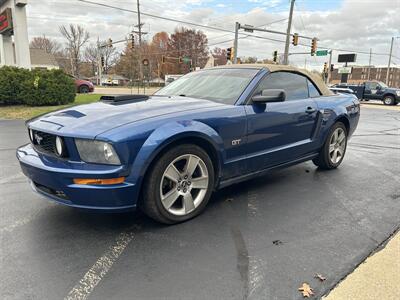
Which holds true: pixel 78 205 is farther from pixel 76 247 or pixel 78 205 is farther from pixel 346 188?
pixel 346 188

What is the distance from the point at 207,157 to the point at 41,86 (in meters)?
13.3

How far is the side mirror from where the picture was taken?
3.56 metres

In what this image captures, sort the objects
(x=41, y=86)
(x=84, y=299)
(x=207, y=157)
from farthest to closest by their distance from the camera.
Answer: (x=41, y=86) → (x=207, y=157) → (x=84, y=299)

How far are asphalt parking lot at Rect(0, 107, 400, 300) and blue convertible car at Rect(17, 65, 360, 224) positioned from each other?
1.11 feet

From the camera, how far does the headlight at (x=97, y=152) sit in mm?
2709

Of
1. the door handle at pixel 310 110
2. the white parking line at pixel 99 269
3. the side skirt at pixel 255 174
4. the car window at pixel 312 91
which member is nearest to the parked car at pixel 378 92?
the car window at pixel 312 91

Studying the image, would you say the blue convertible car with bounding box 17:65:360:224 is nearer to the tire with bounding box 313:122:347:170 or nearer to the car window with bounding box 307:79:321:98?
the car window with bounding box 307:79:321:98

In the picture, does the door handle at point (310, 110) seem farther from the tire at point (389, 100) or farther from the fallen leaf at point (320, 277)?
the tire at point (389, 100)

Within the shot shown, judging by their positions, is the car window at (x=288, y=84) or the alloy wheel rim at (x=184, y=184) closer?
the alloy wheel rim at (x=184, y=184)

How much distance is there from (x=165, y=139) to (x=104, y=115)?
63 centimetres

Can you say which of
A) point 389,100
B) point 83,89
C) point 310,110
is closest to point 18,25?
point 83,89

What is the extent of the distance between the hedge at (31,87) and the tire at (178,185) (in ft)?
42.9

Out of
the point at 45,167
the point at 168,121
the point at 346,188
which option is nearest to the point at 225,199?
the point at 168,121

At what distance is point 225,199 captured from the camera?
3.95 m
